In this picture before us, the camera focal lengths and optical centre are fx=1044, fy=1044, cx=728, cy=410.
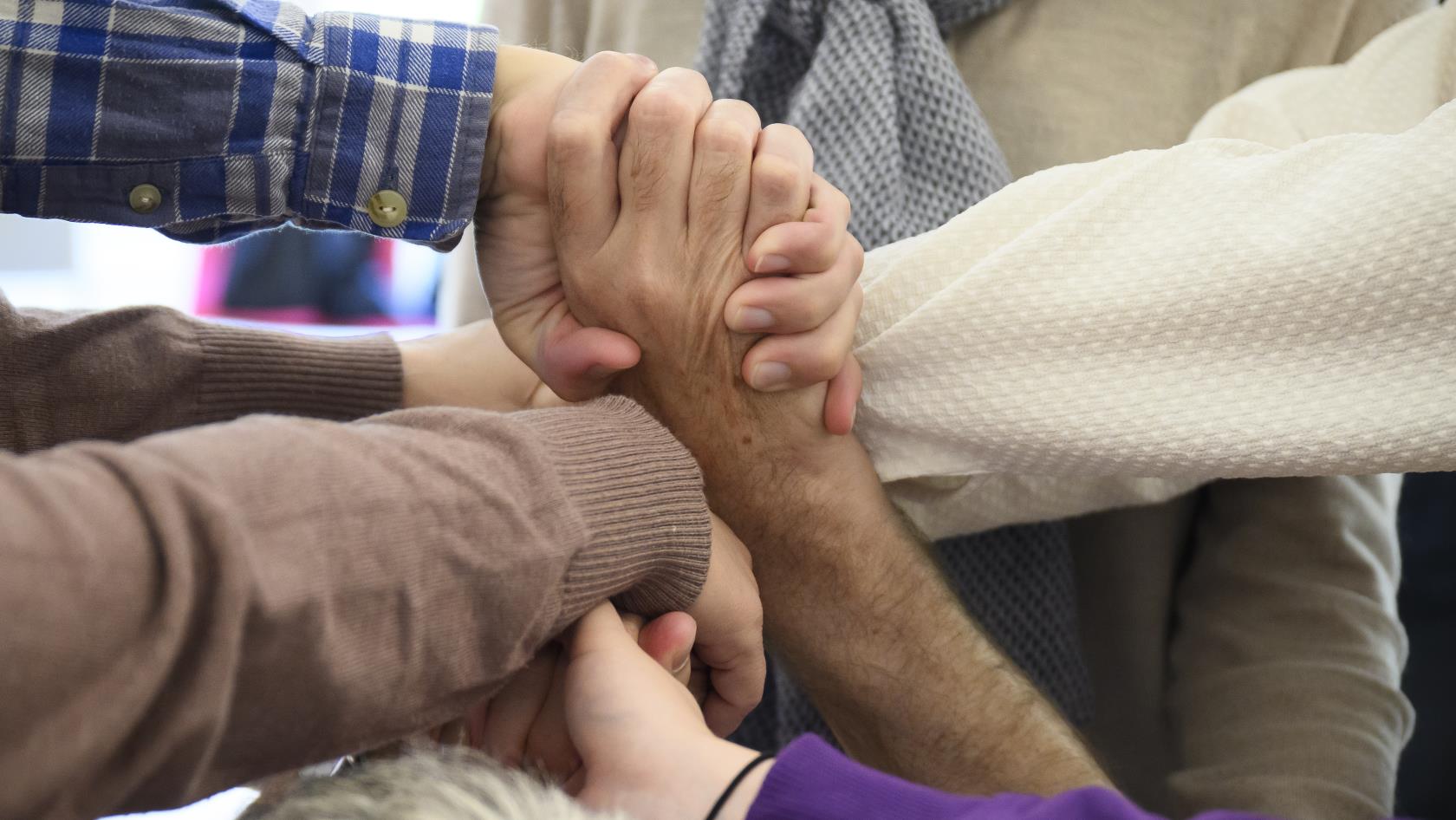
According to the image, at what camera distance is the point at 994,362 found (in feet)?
2.14

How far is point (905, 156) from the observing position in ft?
2.64

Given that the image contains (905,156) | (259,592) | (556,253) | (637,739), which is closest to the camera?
(259,592)

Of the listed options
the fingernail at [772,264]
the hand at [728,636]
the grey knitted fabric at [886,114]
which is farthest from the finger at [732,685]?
the grey knitted fabric at [886,114]

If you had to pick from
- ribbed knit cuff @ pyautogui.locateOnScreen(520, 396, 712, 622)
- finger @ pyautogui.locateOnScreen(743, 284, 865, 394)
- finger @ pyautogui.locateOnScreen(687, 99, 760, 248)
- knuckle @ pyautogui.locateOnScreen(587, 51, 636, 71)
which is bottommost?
ribbed knit cuff @ pyautogui.locateOnScreen(520, 396, 712, 622)

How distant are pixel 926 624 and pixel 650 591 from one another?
26cm

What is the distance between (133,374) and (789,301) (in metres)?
0.40

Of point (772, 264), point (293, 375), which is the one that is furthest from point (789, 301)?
point (293, 375)

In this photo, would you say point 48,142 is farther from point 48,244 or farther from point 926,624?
point 48,244

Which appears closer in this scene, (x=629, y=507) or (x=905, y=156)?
(x=629, y=507)

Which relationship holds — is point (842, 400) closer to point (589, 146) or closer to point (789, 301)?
point (789, 301)

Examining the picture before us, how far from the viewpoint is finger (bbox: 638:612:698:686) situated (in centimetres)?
52

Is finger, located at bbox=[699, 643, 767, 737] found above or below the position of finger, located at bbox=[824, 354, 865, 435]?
below

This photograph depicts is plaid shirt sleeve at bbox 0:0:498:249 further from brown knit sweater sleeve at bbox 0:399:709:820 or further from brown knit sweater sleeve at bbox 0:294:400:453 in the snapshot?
brown knit sweater sleeve at bbox 0:399:709:820

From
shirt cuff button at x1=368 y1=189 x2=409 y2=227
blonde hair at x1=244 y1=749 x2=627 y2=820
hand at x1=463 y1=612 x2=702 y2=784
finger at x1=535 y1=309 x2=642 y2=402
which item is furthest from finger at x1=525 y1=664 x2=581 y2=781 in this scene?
shirt cuff button at x1=368 y1=189 x2=409 y2=227
